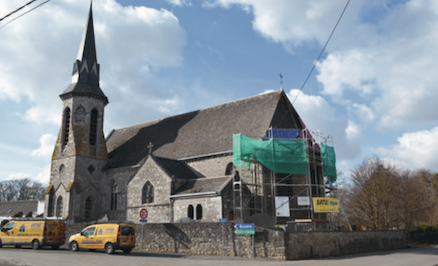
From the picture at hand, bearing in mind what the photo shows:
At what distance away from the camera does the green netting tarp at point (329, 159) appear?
2594 centimetres

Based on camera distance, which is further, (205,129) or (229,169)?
(205,129)

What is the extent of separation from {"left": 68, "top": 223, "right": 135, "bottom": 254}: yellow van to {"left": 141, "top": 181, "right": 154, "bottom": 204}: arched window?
8245 mm

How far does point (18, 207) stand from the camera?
64.6m

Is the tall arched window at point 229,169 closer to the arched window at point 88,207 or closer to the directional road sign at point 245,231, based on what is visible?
the directional road sign at point 245,231

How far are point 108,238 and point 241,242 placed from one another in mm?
6621

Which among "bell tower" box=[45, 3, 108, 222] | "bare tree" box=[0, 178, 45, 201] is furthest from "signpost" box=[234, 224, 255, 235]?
"bare tree" box=[0, 178, 45, 201]

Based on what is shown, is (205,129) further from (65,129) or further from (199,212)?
(65,129)

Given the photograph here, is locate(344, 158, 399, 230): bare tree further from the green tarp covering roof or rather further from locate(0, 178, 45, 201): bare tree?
locate(0, 178, 45, 201): bare tree

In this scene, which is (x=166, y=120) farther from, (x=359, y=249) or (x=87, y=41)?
(x=359, y=249)

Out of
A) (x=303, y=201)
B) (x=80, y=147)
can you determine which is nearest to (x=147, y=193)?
(x=80, y=147)

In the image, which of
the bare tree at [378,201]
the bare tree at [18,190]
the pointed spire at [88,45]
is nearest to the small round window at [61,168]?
the pointed spire at [88,45]

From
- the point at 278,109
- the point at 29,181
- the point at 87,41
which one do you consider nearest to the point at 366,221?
the point at 278,109

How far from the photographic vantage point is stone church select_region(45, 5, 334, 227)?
79.8 feet

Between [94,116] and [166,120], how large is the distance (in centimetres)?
714
